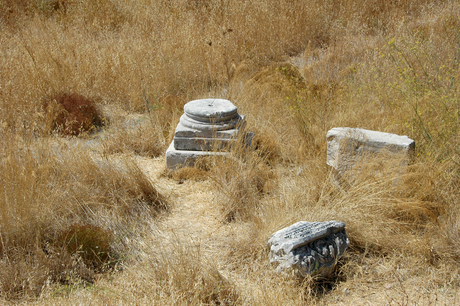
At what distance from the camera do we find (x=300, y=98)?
17.0 ft

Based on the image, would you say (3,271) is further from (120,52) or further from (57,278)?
(120,52)

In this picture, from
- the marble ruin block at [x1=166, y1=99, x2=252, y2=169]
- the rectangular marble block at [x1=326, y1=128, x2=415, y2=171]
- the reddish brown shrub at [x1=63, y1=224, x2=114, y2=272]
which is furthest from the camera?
the marble ruin block at [x1=166, y1=99, x2=252, y2=169]

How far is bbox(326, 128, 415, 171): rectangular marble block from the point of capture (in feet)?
12.2

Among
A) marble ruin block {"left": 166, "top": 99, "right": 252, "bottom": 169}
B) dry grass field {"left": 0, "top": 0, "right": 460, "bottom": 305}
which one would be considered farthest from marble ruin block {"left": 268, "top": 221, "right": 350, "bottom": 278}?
marble ruin block {"left": 166, "top": 99, "right": 252, "bottom": 169}

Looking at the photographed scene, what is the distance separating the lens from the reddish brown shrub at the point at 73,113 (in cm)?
556

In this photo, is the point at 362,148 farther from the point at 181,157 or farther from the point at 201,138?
the point at 181,157

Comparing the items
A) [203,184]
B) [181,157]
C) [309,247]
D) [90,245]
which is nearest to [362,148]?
[309,247]

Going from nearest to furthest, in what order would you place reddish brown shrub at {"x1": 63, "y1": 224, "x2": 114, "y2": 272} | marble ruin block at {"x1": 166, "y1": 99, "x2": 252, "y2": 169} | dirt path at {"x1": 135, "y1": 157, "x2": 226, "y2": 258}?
reddish brown shrub at {"x1": 63, "y1": 224, "x2": 114, "y2": 272} < dirt path at {"x1": 135, "y1": 157, "x2": 226, "y2": 258} < marble ruin block at {"x1": 166, "y1": 99, "x2": 252, "y2": 169}

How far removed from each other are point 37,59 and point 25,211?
427cm

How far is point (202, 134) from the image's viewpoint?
4.71 meters

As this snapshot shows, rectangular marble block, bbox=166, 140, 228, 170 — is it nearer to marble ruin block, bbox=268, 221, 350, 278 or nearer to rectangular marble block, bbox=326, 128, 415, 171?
rectangular marble block, bbox=326, 128, 415, 171

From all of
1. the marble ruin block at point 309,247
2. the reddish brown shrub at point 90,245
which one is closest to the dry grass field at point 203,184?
the reddish brown shrub at point 90,245

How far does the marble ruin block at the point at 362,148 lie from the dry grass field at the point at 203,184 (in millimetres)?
163

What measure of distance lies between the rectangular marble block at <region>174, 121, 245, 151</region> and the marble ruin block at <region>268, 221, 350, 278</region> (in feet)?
5.93
